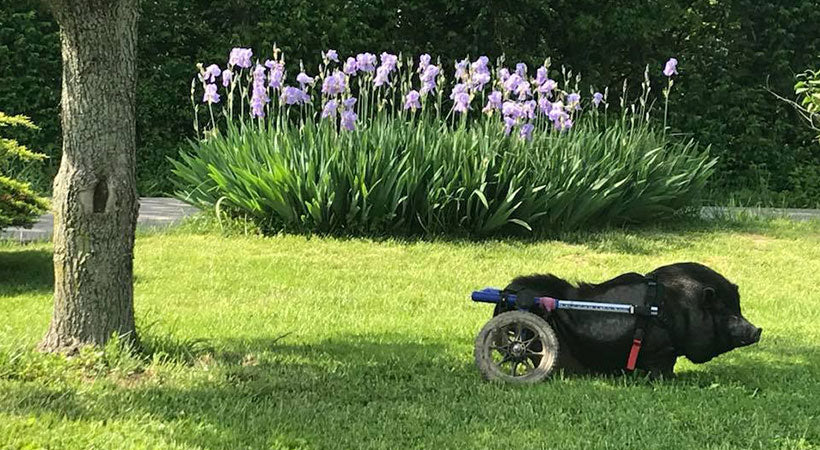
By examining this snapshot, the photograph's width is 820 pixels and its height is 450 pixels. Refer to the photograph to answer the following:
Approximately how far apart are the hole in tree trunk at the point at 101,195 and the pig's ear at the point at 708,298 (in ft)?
8.21

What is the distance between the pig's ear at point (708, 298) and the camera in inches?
138

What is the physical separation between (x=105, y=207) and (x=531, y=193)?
16.2 feet

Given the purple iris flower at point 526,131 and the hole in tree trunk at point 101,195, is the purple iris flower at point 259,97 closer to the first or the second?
the purple iris flower at point 526,131

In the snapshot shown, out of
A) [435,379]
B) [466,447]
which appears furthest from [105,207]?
[466,447]

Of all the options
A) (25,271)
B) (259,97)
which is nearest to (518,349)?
(25,271)

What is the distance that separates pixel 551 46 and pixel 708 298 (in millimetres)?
11805

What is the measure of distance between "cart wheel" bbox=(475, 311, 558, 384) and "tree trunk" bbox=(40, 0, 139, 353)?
5.08 ft

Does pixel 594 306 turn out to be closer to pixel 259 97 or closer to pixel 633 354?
pixel 633 354

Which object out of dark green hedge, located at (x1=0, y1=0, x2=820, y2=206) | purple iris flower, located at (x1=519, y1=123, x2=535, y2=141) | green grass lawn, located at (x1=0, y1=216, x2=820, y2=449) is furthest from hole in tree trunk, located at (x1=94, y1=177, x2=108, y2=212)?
dark green hedge, located at (x1=0, y1=0, x2=820, y2=206)

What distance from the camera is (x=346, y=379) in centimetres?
A: 350

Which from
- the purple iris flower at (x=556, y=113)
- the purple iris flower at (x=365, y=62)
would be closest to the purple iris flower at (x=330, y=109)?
the purple iris flower at (x=365, y=62)

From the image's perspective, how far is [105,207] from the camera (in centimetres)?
346

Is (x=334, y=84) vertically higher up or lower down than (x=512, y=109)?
higher up

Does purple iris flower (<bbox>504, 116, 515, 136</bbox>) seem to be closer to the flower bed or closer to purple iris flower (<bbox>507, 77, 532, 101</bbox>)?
the flower bed
